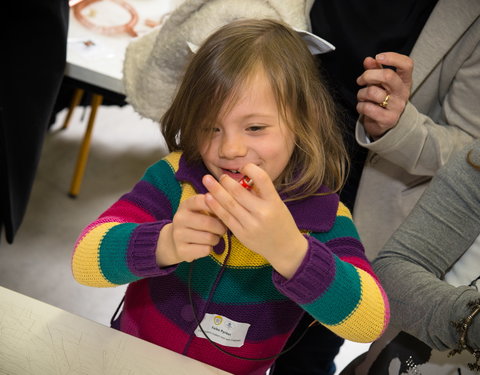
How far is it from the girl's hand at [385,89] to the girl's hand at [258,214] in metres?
0.42

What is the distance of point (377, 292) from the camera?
0.84 metres

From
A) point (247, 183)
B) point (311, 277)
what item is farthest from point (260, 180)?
point (311, 277)

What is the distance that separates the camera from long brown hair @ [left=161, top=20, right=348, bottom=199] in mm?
873

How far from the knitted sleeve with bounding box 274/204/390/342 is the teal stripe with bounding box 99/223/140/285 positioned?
0.22 m

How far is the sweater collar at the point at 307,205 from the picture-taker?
0.91 metres

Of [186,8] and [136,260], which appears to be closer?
[136,260]

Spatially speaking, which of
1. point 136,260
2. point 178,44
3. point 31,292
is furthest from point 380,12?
point 31,292

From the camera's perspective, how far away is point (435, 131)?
1.13 metres

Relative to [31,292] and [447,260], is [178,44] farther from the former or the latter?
[31,292]

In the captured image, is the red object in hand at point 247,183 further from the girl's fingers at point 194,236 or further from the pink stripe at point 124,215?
the pink stripe at point 124,215

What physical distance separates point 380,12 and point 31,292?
1482 mm

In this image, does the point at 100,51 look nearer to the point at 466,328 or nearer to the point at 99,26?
the point at 99,26

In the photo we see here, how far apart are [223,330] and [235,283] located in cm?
8

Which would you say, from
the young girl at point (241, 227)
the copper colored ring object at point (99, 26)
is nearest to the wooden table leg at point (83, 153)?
the copper colored ring object at point (99, 26)
